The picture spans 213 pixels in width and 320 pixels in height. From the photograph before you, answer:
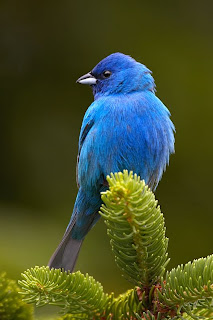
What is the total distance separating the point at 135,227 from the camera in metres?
2.34

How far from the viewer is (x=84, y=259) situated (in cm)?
471

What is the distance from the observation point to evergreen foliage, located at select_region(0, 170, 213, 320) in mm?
2256

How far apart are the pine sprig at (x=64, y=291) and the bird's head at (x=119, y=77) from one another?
2.33 meters

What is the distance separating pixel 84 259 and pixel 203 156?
5.60 feet

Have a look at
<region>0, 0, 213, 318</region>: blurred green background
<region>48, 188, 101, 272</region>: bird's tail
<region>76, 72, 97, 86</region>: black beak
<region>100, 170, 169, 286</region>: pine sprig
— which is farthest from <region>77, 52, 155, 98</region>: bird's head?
<region>100, 170, 169, 286</region>: pine sprig

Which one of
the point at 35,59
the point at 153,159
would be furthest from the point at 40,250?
the point at 35,59

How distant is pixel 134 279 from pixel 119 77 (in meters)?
2.45

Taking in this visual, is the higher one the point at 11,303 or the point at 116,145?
the point at 116,145

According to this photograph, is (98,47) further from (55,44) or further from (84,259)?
(84,259)

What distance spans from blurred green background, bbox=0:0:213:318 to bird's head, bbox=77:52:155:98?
1238 mm

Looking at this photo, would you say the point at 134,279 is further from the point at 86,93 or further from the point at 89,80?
the point at 86,93

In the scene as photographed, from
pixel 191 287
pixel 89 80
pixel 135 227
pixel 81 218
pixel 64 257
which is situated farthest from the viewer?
pixel 89 80

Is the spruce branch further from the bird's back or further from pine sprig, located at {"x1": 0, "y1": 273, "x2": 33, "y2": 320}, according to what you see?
the bird's back

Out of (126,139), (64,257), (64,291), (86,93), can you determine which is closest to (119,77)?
(126,139)
